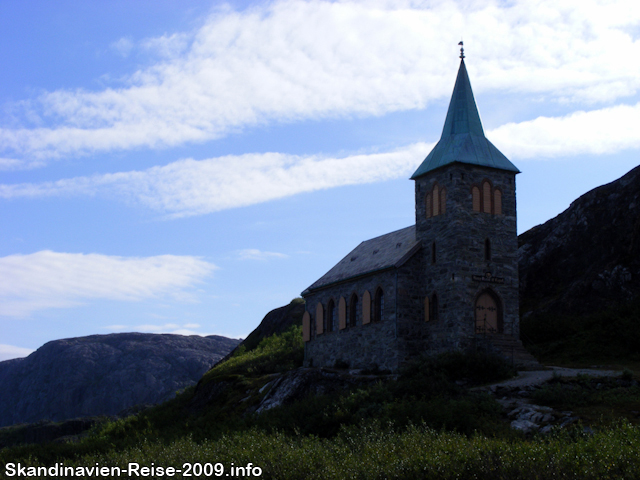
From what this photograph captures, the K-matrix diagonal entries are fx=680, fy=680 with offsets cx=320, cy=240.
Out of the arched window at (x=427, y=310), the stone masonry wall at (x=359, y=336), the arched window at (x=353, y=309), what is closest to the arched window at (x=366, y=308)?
the stone masonry wall at (x=359, y=336)

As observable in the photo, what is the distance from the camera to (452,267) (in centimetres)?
3112

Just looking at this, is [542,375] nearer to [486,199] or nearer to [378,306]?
[486,199]

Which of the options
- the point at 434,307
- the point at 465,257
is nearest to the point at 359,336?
the point at 434,307

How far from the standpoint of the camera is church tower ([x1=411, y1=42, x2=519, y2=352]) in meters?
31.0

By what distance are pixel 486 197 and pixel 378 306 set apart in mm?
7510

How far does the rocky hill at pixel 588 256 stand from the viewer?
126ft

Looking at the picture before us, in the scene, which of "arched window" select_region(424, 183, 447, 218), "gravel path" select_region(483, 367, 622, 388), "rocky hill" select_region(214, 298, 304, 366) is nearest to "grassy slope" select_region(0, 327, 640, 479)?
"gravel path" select_region(483, 367, 622, 388)

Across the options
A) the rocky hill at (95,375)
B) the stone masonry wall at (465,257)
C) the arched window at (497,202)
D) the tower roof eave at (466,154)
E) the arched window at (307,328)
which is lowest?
the rocky hill at (95,375)

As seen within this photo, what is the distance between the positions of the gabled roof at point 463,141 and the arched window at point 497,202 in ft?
4.04

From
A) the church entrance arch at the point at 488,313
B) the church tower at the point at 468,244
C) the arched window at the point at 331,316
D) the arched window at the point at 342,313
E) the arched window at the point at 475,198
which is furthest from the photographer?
the arched window at the point at 331,316

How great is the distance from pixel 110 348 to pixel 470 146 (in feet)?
276

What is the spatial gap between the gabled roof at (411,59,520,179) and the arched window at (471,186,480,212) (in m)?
1.23

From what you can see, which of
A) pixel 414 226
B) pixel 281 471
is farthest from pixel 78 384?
pixel 281 471

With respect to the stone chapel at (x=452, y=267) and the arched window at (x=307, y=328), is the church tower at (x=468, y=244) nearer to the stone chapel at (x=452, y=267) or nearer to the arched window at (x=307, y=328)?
the stone chapel at (x=452, y=267)
